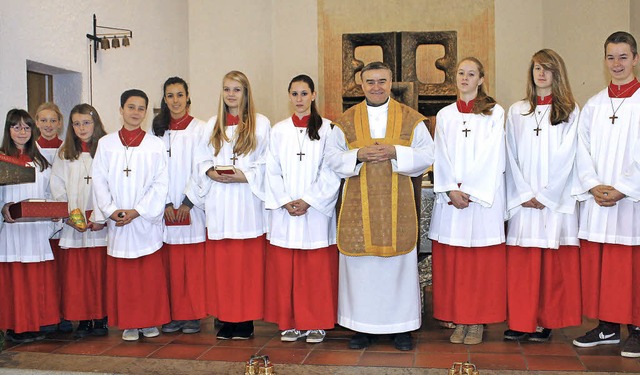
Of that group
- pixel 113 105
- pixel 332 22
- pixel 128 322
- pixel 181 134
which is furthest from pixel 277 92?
pixel 128 322

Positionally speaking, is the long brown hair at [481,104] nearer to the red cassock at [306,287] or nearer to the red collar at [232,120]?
the red cassock at [306,287]

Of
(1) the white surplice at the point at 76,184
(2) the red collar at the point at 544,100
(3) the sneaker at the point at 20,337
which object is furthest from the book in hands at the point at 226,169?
(2) the red collar at the point at 544,100

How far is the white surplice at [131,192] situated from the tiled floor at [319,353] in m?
0.75

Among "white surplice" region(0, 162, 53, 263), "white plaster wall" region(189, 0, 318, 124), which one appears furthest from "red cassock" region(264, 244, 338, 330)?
"white plaster wall" region(189, 0, 318, 124)

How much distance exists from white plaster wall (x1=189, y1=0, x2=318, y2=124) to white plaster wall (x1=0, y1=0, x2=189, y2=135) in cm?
27

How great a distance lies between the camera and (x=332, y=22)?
11578 millimetres

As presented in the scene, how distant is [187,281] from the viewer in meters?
5.88

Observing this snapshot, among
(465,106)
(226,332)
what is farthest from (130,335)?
(465,106)

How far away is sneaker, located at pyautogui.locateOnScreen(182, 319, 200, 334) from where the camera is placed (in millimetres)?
5844

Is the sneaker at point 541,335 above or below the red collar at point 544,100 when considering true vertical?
below

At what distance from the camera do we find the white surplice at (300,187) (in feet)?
17.6

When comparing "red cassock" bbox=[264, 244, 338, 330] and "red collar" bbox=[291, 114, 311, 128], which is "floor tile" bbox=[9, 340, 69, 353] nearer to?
"red cassock" bbox=[264, 244, 338, 330]

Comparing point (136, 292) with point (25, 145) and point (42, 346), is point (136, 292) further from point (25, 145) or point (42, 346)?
point (25, 145)

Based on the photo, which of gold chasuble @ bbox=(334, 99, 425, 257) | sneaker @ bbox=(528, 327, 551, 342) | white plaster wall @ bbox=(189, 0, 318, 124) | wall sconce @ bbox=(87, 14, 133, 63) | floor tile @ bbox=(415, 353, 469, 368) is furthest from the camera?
white plaster wall @ bbox=(189, 0, 318, 124)
